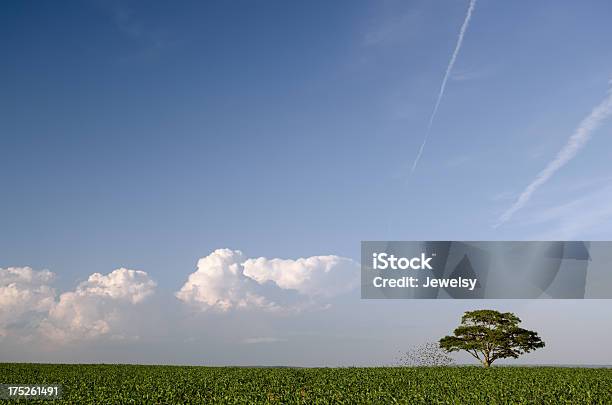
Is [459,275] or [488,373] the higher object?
[459,275]

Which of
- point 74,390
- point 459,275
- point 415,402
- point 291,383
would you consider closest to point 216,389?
point 291,383

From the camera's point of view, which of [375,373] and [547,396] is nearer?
[547,396]

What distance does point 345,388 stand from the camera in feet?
107

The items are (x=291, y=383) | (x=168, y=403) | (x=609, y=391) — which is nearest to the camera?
(x=168, y=403)

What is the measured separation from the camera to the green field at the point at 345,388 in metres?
29.1

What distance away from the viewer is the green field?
29.1 meters

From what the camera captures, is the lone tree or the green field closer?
the green field

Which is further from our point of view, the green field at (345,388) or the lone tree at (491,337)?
the lone tree at (491,337)

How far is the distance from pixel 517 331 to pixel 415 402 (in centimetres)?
4768

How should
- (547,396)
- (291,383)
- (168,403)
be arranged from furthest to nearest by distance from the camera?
(291,383)
(547,396)
(168,403)

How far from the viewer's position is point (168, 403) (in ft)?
92.2

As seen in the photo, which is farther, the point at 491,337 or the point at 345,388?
the point at 491,337

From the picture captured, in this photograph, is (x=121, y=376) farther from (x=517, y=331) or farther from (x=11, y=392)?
(x=517, y=331)

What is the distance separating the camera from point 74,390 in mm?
33844
